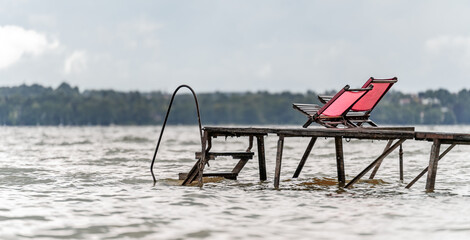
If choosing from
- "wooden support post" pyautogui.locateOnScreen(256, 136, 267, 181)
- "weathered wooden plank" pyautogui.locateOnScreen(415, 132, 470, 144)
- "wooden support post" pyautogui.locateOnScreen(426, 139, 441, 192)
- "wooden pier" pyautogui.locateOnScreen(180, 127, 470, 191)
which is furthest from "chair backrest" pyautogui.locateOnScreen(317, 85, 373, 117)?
"wooden support post" pyautogui.locateOnScreen(256, 136, 267, 181)

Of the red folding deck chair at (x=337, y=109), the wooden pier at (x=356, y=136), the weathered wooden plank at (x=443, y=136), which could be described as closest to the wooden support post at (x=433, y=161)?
the wooden pier at (x=356, y=136)

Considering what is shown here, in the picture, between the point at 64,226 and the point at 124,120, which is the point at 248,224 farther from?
the point at 124,120

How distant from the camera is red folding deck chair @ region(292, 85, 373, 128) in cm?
1306

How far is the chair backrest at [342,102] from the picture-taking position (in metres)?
13.0

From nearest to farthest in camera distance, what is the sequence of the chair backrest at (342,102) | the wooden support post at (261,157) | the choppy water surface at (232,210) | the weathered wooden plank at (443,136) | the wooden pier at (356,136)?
the choppy water surface at (232,210)
the weathered wooden plank at (443,136)
the wooden pier at (356,136)
the chair backrest at (342,102)
the wooden support post at (261,157)

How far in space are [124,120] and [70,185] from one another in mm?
165721

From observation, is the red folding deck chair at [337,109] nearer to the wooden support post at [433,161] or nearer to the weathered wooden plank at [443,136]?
the weathered wooden plank at [443,136]

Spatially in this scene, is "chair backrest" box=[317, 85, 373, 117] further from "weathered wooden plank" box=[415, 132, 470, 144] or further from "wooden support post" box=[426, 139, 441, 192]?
"wooden support post" box=[426, 139, 441, 192]

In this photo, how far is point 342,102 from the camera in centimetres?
1339

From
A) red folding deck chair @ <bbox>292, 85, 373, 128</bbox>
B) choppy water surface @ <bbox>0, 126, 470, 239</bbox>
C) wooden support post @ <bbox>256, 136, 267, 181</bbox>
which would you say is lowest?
choppy water surface @ <bbox>0, 126, 470, 239</bbox>

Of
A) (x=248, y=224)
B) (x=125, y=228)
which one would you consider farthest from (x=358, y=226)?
(x=125, y=228)

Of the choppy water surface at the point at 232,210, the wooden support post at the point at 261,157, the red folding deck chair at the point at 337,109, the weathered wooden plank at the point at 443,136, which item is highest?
the red folding deck chair at the point at 337,109

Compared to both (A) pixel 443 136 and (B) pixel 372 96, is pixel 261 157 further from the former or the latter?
(A) pixel 443 136

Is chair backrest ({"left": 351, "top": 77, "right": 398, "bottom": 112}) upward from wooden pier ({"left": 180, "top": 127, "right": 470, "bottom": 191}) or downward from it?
upward
